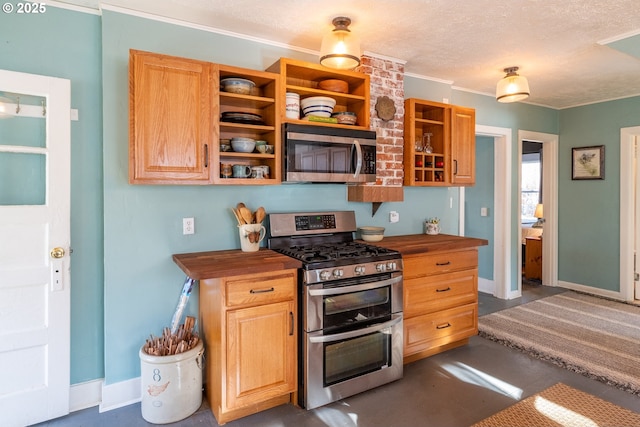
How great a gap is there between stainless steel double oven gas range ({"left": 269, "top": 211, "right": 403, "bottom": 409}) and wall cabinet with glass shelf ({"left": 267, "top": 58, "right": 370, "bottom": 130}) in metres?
0.91

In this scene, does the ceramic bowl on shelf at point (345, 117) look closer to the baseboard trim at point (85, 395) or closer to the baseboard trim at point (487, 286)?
the baseboard trim at point (85, 395)

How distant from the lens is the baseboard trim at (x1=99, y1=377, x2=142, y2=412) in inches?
94.6

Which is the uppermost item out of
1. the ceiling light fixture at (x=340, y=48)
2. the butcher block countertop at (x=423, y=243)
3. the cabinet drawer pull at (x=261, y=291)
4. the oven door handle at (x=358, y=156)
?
the ceiling light fixture at (x=340, y=48)

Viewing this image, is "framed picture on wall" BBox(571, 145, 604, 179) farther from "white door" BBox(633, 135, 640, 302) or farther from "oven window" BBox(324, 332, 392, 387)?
"oven window" BBox(324, 332, 392, 387)

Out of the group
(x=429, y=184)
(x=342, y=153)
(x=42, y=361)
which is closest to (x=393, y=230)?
(x=429, y=184)

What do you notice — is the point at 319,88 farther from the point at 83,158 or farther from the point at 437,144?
the point at 83,158

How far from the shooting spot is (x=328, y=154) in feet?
9.16

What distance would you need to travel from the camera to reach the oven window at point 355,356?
243 centimetres

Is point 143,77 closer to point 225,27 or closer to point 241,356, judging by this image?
point 225,27

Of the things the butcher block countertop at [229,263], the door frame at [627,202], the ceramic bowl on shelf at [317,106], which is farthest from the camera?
the door frame at [627,202]

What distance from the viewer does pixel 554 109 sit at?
17.2 ft

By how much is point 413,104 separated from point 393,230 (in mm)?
1160

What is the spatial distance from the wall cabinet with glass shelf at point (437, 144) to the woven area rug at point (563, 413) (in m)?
1.84

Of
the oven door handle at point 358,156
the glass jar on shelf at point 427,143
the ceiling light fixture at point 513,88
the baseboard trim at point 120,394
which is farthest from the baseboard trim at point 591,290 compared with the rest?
the baseboard trim at point 120,394
